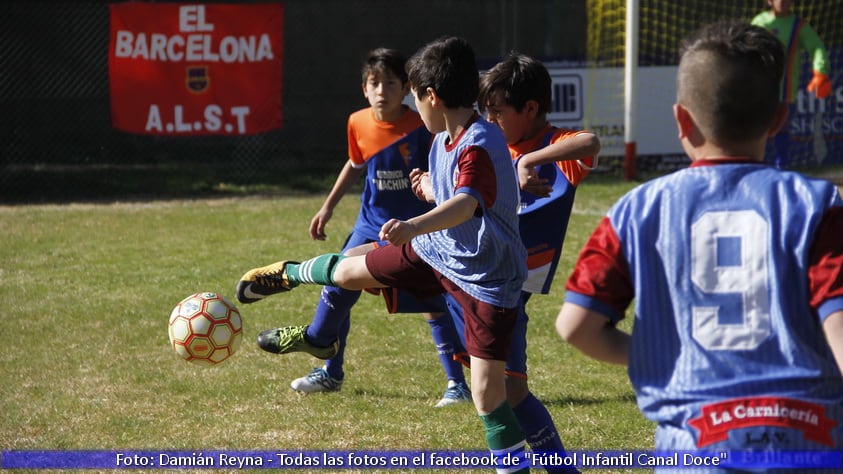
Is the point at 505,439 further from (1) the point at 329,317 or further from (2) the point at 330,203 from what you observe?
(2) the point at 330,203

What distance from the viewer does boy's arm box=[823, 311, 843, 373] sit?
1.70 meters

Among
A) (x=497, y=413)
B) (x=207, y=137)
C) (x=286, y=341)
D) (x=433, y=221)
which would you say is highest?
(x=433, y=221)

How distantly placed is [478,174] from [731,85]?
1237 mm

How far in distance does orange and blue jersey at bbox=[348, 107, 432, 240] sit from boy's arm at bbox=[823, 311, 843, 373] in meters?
3.00

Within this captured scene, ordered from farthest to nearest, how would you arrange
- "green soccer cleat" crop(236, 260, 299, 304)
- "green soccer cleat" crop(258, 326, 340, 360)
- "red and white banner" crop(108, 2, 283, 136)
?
1. "red and white banner" crop(108, 2, 283, 136)
2. "green soccer cleat" crop(258, 326, 340, 360)
3. "green soccer cleat" crop(236, 260, 299, 304)

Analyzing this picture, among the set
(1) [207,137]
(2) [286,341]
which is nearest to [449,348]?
(2) [286,341]

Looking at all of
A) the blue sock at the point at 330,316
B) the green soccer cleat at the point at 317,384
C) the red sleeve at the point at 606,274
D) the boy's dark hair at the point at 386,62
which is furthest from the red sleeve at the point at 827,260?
the green soccer cleat at the point at 317,384

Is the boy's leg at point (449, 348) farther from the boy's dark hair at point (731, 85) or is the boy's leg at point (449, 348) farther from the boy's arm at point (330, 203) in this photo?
the boy's dark hair at point (731, 85)

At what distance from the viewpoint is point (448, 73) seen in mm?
3180

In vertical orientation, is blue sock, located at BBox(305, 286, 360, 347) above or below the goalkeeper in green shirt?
below

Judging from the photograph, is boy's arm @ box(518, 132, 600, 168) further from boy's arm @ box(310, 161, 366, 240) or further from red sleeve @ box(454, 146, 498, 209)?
boy's arm @ box(310, 161, 366, 240)

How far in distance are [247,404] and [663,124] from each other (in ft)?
30.9

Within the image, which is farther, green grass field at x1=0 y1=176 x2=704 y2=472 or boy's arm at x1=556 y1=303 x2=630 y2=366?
green grass field at x1=0 y1=176 x2=704 y2=472

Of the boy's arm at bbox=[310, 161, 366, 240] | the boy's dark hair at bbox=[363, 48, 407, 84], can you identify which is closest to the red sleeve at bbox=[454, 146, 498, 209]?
the boy's dark hair at bbox=[363, 48, 407, 84]
